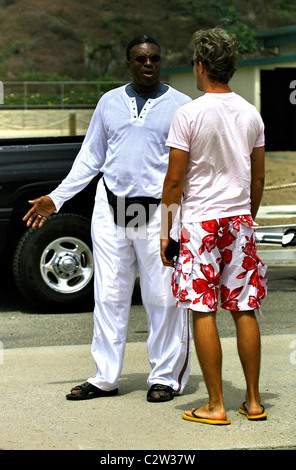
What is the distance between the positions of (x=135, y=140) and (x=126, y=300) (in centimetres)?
84

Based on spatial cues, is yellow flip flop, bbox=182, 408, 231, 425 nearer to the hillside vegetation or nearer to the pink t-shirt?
the pink t-shirt

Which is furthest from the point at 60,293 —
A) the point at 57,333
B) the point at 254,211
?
the point at 254,211

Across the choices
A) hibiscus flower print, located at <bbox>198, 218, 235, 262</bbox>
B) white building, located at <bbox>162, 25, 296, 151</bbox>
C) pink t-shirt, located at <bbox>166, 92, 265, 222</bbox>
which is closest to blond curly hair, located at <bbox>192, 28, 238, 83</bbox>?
pink t-shirt, located at <bbox>166, 92, 265, 222</bbox>

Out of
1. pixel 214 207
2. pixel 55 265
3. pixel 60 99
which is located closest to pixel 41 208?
pixel 214 207

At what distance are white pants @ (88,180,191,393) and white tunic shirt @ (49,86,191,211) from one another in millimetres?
140

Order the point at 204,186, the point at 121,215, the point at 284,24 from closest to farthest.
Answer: the point at 204,186 → the point at 121,215 → the point at 284,24

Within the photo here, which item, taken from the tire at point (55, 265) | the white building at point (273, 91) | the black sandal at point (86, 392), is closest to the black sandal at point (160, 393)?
the black sandal at point (86, 392)

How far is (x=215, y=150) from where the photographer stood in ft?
14.1

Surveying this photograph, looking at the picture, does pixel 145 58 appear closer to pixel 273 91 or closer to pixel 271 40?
pixel 273 91

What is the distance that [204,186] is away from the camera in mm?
4336

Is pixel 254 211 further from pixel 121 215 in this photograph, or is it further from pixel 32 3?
pixel 32 3

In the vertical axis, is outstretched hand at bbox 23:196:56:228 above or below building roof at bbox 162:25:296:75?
below

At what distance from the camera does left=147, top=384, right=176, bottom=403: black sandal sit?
488cm

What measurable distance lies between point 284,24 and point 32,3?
20.4 metres
